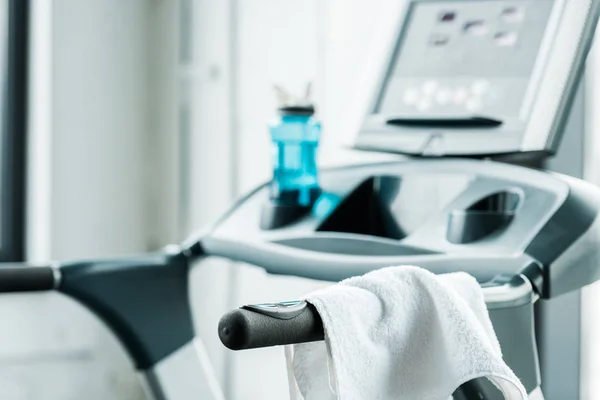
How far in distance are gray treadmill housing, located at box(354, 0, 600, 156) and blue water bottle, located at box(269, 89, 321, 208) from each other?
0.27 feet

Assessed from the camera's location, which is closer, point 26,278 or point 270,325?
point 270,325

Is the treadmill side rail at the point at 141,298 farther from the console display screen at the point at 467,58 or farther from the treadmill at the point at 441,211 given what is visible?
the console display screen at the point at 467,58

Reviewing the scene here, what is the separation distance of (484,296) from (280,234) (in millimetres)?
412

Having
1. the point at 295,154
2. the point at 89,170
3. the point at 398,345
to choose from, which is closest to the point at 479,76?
the point at 295,154

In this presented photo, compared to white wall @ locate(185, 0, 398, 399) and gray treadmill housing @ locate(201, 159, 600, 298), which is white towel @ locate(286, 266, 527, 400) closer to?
gray treadmill housing @ locate(201, 159, 600, 298)

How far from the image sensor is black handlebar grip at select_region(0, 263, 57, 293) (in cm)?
119

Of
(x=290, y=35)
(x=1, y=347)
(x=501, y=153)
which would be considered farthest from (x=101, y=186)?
(x=501, y=153)

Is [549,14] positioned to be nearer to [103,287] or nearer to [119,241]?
[103,287]

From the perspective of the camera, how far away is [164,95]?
8.59ft

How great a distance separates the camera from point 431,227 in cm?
105

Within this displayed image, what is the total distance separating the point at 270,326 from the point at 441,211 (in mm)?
489

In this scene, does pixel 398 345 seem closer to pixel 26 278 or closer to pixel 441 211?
pixel 441 211

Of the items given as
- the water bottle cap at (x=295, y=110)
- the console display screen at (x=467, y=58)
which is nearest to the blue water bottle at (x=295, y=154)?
the water bottle cap at (x=295, y=110)

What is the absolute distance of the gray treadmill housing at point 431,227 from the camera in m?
0.92
